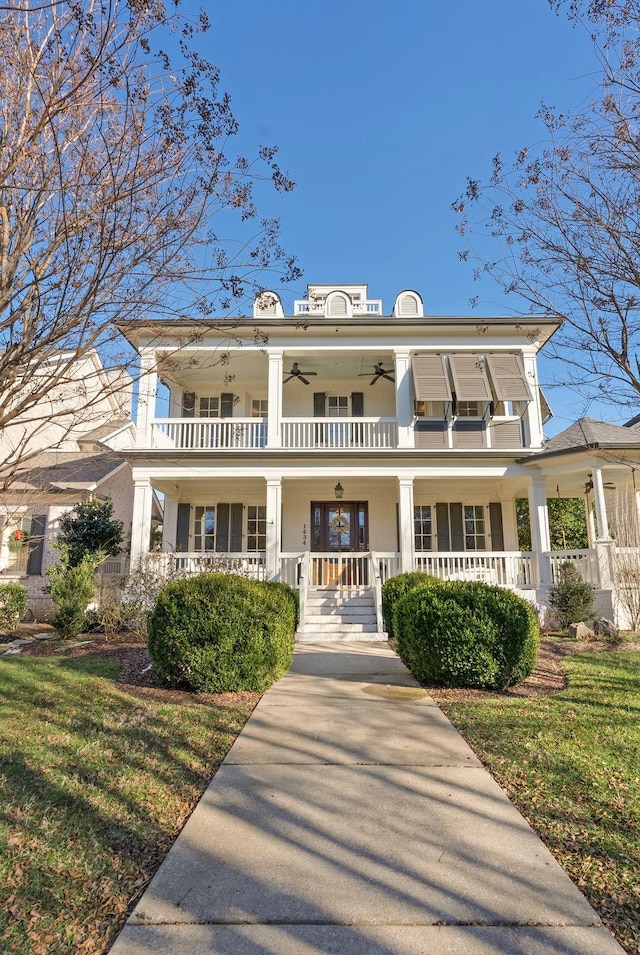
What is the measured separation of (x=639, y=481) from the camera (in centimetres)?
1568

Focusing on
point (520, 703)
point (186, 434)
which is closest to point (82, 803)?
point (520, 703)

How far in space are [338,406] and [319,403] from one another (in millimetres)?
603

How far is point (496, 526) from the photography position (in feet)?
55.0

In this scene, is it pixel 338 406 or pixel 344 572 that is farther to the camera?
pixel 338 406

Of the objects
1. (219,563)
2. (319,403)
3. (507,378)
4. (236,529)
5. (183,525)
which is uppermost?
(319,403)

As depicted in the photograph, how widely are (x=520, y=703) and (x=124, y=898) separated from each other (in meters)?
4.71

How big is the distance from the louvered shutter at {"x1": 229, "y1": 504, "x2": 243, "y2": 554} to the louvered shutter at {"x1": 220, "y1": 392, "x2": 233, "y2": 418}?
9.22 ft

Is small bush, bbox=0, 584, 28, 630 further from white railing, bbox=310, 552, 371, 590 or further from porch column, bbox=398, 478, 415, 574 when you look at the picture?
porch column, bbox=398, 478, 415, 574

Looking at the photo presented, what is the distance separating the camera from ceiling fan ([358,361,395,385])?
16312 millimetres

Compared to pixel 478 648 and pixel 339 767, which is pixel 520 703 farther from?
pixel 339 767

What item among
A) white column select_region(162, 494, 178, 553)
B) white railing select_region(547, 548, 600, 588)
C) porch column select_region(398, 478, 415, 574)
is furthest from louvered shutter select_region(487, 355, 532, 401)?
white column select_region(162, 494, 178, 553)

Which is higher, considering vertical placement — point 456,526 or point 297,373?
point 297,373

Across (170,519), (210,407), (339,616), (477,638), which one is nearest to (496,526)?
(339,616)

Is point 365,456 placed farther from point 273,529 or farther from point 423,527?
point 423,527
